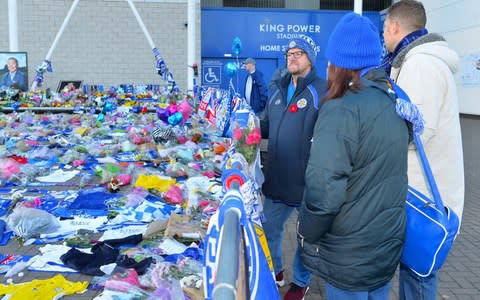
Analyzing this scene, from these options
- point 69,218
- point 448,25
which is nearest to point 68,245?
point 69,218

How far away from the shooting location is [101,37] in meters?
19.9

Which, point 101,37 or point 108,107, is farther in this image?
point 101,37

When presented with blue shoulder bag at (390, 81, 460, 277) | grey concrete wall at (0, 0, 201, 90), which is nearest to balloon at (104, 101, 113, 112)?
grey concrete wall at (0, 0, 201, 90)

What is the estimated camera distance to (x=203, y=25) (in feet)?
66.6

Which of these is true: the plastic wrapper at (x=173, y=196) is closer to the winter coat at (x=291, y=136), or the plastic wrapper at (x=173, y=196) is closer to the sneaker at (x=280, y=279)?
the sneaker at (x=280, y=279)

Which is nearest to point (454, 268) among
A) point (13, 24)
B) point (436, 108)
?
point (436, 108)

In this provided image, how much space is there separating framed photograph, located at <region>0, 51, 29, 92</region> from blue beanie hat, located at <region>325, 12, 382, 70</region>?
49.3 ft

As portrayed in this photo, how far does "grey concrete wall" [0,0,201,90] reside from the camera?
19.7 metres

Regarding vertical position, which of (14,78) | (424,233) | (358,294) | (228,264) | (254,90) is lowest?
(358,294)

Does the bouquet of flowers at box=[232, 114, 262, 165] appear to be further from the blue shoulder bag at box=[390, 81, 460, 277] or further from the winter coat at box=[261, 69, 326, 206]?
the blue shoulder bag at box=[390, 81, 460, 277]

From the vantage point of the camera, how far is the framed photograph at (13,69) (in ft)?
49.7

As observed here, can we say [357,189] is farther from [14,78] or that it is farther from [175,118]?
[14,78]

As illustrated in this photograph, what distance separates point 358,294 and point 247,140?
131cm

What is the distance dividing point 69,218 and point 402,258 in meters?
3.67
